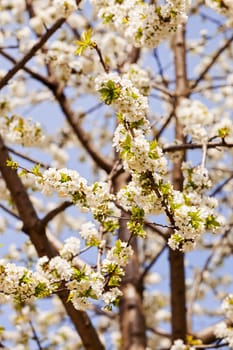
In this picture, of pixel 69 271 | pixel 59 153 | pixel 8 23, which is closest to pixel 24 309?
pixel 59 153

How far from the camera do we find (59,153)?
5.48 metres

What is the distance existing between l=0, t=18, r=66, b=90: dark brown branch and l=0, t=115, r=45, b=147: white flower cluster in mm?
468

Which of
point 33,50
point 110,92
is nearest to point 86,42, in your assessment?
point 110,92

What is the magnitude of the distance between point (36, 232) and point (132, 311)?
37.5 inches

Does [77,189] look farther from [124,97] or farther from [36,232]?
[36,232]

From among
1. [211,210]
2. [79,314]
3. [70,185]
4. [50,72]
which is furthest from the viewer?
[50,72]

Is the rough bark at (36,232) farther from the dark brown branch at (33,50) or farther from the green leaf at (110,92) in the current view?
the green leaf at (110,92)

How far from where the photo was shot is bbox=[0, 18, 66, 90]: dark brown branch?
2.74 metres

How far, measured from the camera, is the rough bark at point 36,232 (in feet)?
9.86

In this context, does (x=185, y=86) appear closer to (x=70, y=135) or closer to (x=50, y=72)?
(x=50, y=72)

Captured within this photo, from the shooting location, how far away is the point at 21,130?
11.1 ft

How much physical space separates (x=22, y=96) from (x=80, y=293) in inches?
154

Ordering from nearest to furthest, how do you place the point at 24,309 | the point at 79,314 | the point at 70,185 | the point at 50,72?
the point at 70,185
the point at 79,314
the point at 24,309
the point at 50,72

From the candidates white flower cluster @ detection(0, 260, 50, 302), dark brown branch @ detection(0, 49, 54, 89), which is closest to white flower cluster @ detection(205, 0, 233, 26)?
dark brown branch @ detection(0, 49, 54, 89)
